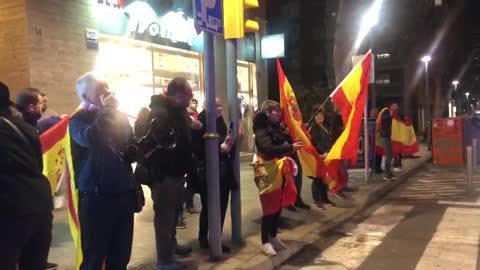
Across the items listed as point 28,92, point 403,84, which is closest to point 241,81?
point 28,92

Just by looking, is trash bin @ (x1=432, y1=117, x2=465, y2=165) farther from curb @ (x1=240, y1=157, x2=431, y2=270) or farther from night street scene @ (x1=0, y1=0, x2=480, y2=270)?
curb @ (x1=240, y1=157, x2=431, y2=270)

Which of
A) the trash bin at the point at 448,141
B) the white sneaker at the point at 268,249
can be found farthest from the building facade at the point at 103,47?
the trash bin at the point at 448,141

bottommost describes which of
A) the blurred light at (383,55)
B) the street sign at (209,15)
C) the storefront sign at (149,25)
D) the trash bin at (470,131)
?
the trash bin at (470,131)

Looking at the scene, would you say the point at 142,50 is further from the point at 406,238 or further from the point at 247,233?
the point at 406,238

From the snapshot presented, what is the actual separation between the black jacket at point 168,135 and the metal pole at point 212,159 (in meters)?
0.52

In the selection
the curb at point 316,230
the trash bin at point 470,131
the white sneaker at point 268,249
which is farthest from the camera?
the trash bin at point 470,131

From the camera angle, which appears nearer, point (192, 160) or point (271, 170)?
point (192, 160)

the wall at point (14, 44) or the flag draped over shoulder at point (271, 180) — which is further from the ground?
the wall at point (14, 44)

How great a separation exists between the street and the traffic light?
2.85m

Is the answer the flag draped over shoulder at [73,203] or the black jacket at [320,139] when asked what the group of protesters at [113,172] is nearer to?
the flag draped over shoulder at [73,203]

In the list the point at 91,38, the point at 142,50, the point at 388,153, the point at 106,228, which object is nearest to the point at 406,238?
the point at 106,228

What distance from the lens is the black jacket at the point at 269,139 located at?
6.16 metres

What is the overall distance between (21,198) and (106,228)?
942 mm

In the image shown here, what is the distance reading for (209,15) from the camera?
5645 mm
